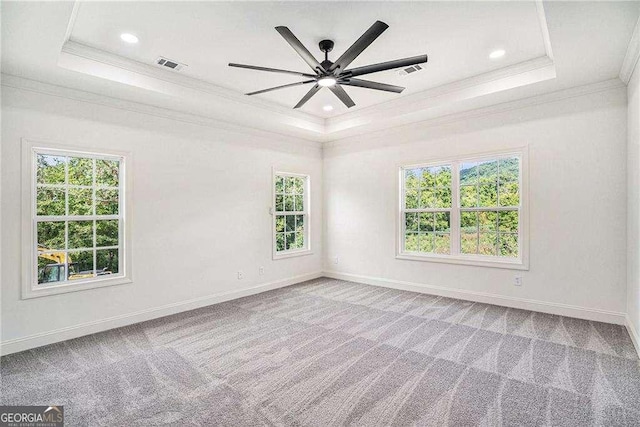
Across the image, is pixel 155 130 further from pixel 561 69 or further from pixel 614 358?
pixel 614 358

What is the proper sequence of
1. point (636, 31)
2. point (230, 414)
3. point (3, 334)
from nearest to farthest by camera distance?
point (230, 414), point (636, 31), point (3, 334)

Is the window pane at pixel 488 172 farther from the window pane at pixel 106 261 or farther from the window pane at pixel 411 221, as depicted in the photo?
the window pane at pixel 106 261

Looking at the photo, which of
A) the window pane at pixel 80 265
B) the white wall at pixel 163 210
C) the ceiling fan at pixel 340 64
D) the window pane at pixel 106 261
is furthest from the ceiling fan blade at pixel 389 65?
the window pane at pixel 80 265

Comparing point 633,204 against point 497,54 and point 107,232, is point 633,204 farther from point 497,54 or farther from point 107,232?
point 107,232

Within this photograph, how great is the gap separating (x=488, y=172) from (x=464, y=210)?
65cm

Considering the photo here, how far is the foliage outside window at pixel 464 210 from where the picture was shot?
4527 millimetres

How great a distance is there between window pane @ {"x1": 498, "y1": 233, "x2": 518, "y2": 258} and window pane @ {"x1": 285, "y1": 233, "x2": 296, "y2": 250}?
11.3ft

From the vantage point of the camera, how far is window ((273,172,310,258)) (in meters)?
5.88

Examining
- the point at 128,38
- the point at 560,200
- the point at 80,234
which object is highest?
the point at 128,38

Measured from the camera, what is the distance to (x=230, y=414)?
2184mm

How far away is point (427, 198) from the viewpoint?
534cm

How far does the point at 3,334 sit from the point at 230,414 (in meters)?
2.69

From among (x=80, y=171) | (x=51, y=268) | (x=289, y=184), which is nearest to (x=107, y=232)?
(x=51, y=268)

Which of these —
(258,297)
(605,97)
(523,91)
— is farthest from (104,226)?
(605,97)
